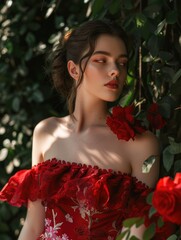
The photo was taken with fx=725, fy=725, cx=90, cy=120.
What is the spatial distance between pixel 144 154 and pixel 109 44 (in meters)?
0.34

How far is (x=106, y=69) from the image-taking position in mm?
2102

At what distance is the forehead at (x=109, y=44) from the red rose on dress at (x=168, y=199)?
603 mm

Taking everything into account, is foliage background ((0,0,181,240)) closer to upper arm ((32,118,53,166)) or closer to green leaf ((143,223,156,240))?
upper arm ((32,118,53,166))

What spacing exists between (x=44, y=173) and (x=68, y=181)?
0.11m

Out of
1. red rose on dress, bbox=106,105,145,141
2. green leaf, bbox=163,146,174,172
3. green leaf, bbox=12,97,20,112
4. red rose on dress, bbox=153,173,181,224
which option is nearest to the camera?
red rose on dress, bbox=153,173,181,224

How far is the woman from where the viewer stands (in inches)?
80.6

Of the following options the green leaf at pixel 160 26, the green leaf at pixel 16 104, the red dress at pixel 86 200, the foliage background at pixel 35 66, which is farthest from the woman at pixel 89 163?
the green leaf at pixel 16 104

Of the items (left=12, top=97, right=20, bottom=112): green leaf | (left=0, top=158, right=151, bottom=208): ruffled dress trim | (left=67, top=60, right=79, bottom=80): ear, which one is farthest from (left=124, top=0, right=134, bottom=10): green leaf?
(left=12, top=97, right=20, bottom=112): green leaf

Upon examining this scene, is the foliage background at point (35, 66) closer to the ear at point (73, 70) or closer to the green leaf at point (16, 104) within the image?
the green leaf at point (16, 104)

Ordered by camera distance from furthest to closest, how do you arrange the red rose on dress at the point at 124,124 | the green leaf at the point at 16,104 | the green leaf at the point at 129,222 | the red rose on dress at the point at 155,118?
1. the green leaf at the point at 16,104
2. the red rose on dress at the point at 155,118
3. the red rose on dress at the point at 124,124
4. the green leaf at the point at 129,222

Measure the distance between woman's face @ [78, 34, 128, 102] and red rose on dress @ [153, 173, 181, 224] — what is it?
53 centimetres

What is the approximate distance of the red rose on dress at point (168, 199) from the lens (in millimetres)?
1621

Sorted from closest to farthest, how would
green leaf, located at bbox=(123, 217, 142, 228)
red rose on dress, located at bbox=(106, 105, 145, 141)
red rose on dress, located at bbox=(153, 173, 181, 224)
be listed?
1. red rose on dress, located at bbox=(153, 173, 181, 224)
2. green leaf, located at bbox=(123, 217, 142, 228)
3. red rose on dress, located at bbox=(106, 105, 145, 141)

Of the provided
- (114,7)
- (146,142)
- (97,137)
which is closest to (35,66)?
(114,7)
